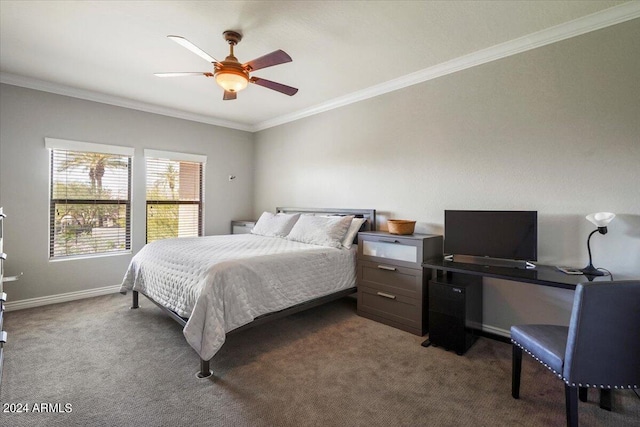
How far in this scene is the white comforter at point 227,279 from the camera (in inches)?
84.8

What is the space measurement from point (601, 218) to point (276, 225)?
339cm

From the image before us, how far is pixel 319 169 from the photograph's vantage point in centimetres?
451

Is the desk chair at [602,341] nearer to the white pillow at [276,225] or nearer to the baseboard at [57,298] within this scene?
the white pillow at [276,225]

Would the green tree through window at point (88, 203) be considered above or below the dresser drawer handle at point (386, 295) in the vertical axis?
above

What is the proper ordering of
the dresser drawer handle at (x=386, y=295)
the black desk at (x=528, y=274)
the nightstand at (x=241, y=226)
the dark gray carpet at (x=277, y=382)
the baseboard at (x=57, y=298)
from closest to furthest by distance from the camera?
the dark gray carpet at (x=277, y=382)
the black desk at (x=528, y=274)
the dresser drawer handle at (x=386, y=295)
the baseboard at (x=57, y=298)
the nightstand at (x=241, y=226)

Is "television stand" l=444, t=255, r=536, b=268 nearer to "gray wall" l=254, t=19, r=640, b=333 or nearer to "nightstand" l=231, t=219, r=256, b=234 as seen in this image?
"gray wall" l=254, t=19, r=640, b=333

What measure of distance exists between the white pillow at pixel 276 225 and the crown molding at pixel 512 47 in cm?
179

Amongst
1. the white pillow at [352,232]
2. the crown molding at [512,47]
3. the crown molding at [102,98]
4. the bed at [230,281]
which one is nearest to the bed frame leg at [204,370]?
the bed at [230,281]

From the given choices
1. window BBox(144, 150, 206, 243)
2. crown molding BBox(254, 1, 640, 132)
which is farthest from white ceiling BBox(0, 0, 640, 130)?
window BBox(144, 150, 206, 243)

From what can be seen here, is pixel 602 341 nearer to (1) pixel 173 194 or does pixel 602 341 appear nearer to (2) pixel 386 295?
(2) pixel 386 295

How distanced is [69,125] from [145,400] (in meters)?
3.68

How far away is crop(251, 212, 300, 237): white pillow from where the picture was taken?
4.11 metres

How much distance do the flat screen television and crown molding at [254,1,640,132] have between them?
1.48 meters

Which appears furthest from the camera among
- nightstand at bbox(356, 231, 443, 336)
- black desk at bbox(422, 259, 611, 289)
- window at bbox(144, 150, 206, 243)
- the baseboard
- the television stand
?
window at bbox(144, 150, 206, 243)
